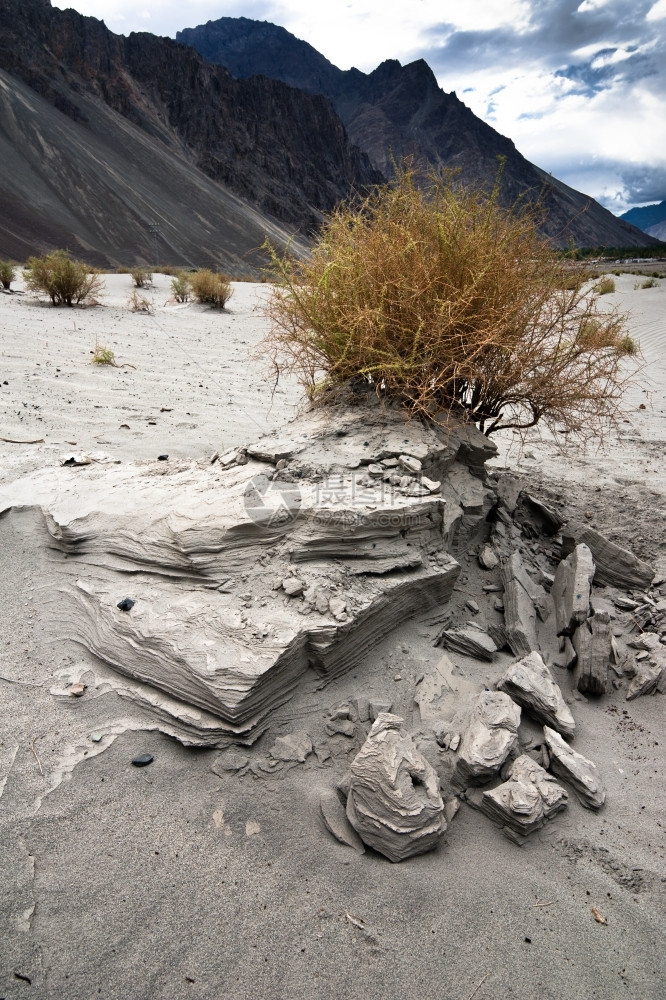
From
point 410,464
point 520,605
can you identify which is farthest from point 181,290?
point 520,605

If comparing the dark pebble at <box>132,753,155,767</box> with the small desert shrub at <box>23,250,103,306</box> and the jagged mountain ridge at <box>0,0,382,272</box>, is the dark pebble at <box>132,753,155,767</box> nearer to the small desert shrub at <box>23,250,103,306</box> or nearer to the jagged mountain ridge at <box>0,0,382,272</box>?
the small desert shrub at <box>23,250,103,306</box>

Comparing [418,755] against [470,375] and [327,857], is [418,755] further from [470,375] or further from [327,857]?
[470,375]

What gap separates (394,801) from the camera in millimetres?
1774

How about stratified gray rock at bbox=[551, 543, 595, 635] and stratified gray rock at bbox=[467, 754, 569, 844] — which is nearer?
stratified gray rock at bbox=[467, 754, 569, 844]

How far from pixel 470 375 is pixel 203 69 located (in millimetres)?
81451

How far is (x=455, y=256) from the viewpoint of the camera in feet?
9.50

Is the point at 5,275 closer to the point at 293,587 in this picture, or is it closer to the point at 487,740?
the point at 293,587

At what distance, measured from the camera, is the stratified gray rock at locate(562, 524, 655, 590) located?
10.2 feet

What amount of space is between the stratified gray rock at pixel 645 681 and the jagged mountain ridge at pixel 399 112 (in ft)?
301

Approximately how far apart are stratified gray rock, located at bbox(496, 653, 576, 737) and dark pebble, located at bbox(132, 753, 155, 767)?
135cm

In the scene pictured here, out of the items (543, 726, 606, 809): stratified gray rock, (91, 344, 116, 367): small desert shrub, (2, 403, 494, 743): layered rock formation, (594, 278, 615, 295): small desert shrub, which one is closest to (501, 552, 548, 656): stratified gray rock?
(2, 403, 494, 743): layered rock formation

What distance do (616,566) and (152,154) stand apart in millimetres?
62536

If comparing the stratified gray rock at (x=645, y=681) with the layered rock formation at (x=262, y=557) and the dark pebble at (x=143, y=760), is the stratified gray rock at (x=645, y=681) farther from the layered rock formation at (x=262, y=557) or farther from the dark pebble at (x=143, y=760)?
the dark pebble at (x=143, y=760)

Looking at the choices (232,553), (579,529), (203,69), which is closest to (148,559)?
(232,553)
